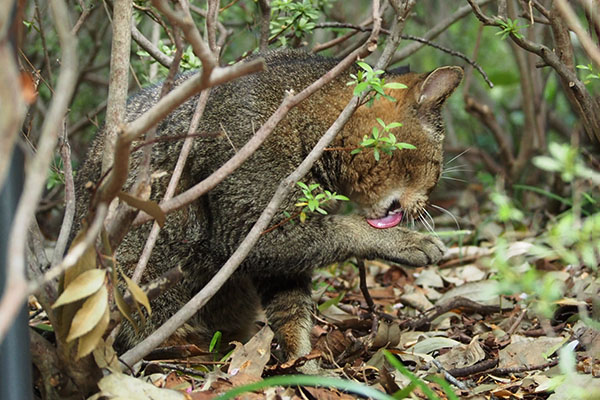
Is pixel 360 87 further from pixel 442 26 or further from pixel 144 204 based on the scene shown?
pixel 442 26

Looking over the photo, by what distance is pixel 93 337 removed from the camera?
1984 millimetres

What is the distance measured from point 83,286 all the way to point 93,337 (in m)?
0.15

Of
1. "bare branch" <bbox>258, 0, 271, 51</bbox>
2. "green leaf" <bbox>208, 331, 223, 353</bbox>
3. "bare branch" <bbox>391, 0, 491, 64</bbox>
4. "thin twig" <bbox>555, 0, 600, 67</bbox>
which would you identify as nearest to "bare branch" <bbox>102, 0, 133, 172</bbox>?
"green leaf" <bbox>208, 331, 223, 353</bbox>

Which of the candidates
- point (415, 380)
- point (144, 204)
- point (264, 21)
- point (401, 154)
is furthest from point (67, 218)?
point (264, 21)

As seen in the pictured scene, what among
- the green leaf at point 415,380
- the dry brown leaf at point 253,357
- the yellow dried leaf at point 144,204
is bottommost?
the dry brown leaf at point 253,357

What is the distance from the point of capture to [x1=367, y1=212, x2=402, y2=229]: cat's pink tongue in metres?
3.40

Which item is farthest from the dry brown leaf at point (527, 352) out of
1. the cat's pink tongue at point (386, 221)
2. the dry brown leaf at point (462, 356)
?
the cat's pink tongue at point (386, 221)

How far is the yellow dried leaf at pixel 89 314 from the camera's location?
1927 millimetres

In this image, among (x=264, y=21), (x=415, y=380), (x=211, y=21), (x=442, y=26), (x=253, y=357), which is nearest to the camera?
(x=415, y=380)

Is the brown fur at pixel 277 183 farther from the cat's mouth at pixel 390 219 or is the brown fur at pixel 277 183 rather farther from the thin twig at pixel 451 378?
the thin twig at pixel 451 378

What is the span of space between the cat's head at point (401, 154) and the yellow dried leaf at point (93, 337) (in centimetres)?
160

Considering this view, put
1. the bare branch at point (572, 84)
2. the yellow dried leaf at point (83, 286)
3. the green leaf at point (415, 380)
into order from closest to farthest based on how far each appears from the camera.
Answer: the yellow dried leaf at point (83, 286) → the green leaf at point (415, 380) → the bare branch at point (572, 84)

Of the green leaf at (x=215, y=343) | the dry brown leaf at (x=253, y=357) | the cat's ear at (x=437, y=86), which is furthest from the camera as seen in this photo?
the cat's ear at (x=437, y=86)

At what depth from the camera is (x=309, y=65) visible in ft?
11.5
